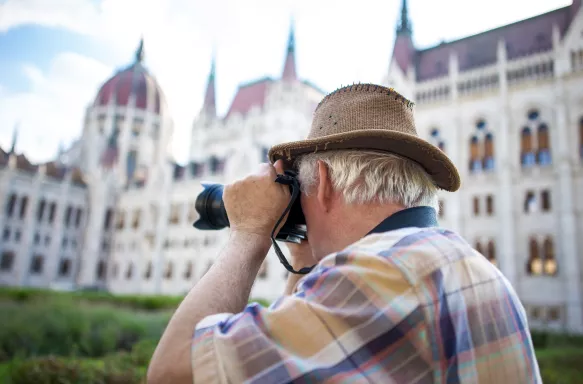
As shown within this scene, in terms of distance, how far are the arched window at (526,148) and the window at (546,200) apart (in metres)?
1.74

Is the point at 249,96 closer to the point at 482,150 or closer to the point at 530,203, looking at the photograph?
the point at 482,150

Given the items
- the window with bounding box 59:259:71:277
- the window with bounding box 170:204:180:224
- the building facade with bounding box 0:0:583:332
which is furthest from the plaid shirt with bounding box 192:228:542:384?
the window with bounding box 59:259:71:277

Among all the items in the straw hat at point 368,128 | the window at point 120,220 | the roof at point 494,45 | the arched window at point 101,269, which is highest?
the roof at point 494,45

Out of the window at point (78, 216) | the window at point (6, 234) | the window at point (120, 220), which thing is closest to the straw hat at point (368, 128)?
the window at point (6, 234)

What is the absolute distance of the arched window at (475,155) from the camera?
995 inches

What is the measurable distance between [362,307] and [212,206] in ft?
2.73

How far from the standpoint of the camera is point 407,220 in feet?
4.22

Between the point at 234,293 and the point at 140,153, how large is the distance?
52889 millimetres

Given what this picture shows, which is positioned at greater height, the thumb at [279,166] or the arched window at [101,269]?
the thumb at [279,166]

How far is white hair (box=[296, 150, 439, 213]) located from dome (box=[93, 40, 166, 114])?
56049 millimetres

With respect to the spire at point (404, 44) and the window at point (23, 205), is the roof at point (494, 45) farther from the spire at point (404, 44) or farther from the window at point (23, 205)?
the window at point (23, 205)

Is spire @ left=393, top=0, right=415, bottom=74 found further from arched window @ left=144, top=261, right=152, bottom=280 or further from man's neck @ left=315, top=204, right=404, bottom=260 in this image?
man's neck @ left=315, top=204, right=404, bottom=260

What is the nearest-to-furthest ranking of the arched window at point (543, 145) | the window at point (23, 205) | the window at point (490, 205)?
the arched window at point (543, 145) < the window at point (490, 205) < the window at point (23, 205)

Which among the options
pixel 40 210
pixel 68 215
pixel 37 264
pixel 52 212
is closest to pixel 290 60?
pixel 68 215
